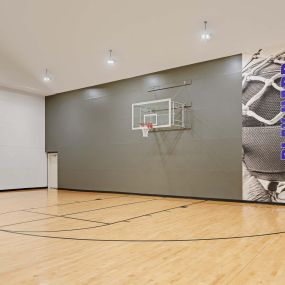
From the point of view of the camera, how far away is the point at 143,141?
1174 centimetres

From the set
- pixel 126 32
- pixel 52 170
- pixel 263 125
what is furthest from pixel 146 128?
pixel 52 170

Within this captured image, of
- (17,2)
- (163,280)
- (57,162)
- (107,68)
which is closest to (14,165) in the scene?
(57,162)

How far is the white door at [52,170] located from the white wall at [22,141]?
8.5 inches

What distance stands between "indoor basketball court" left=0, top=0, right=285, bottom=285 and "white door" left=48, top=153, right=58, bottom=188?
0.05 meters

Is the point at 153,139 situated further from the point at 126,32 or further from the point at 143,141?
the point at 126,32

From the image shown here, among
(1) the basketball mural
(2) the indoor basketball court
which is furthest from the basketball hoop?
(1) the basketball mural

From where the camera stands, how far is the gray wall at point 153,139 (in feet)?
32.2

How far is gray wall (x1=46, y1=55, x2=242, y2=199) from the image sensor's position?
9805 mm

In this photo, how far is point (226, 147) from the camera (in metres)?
9.77

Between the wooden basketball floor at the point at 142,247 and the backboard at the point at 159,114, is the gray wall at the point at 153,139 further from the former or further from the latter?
the wooden basketball floor at the point at 142,247

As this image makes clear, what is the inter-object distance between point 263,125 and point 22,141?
1045 cm

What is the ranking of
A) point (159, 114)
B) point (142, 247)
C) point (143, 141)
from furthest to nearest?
point (143, 141) → point (159, 114) → point (142, 247)

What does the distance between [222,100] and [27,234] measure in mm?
7136

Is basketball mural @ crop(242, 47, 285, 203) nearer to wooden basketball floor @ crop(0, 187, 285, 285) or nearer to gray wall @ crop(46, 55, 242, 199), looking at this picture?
gray wall @ crop(46, 55, 242, 199)
